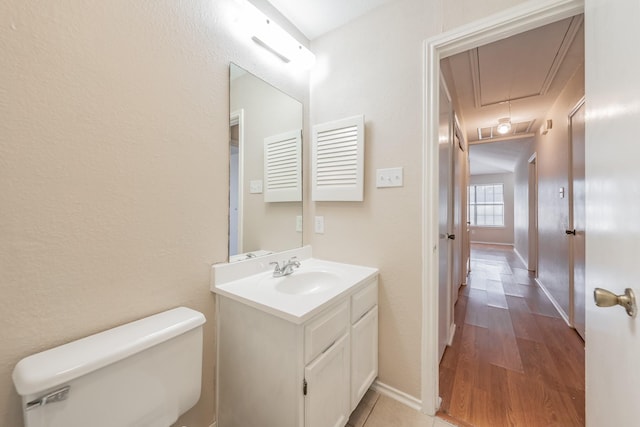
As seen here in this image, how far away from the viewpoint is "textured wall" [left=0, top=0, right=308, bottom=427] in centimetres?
72

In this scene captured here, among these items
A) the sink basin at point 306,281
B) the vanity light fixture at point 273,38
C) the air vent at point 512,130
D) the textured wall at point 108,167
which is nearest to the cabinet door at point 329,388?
the sink basin at point 306,281

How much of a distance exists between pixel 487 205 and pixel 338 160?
8.16 m

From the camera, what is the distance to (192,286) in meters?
1.13

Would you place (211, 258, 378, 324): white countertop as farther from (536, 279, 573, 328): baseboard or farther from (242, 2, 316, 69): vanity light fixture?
(536, 279, 573, 328): baseboard

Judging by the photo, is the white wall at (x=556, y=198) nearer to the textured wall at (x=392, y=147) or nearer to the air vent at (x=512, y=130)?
the air vent at (x=512, y=130)

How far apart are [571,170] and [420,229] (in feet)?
6.81

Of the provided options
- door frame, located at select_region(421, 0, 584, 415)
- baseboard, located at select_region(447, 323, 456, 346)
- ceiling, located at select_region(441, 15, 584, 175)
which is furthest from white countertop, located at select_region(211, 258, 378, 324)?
ceiling, located at select_region(441, 15, 584, 175)

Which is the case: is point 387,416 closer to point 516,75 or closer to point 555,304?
point 555,304

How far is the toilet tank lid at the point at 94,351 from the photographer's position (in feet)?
2.08

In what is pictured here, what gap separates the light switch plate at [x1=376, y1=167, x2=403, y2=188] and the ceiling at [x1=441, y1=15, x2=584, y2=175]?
118 centimetres

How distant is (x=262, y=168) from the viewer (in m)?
1.53

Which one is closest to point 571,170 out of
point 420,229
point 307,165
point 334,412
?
point 420,229

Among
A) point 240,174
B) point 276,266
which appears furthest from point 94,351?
point 240,174

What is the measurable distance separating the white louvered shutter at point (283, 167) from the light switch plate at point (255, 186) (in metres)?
0.05
